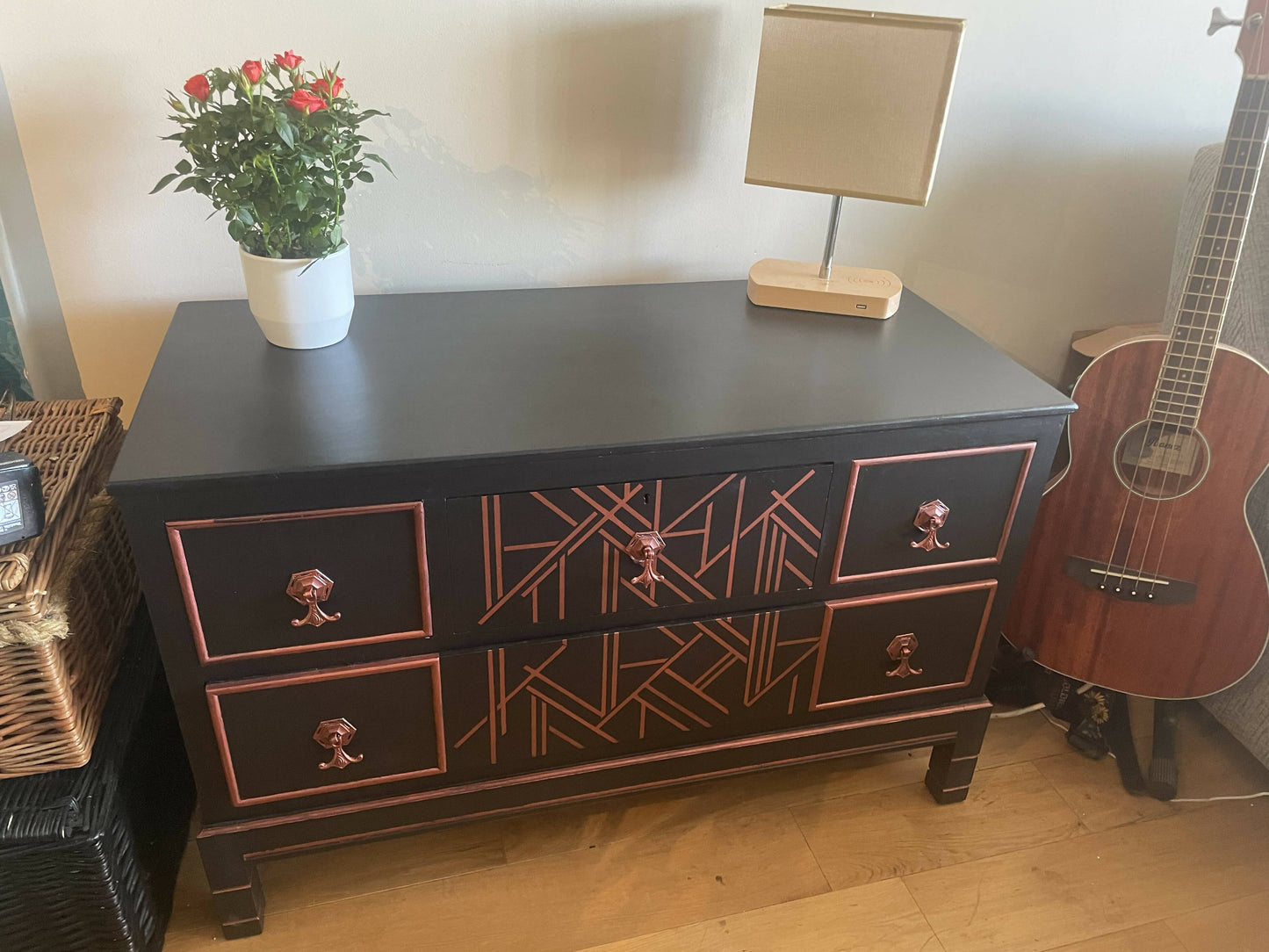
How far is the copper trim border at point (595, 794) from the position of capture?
1.22 metres

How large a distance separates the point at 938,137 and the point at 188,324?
1.04 m

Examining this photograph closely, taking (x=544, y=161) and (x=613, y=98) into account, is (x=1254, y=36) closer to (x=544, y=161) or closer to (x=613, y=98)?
(x=613, y=98)

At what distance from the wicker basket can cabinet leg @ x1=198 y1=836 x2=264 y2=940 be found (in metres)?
0.20

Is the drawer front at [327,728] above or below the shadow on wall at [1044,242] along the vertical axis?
below

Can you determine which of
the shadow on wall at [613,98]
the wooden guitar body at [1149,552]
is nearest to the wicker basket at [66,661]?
the shadow on wall at [613,98]

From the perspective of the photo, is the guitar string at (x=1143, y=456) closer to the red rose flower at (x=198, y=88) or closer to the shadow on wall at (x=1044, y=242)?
the shadow on wall at (x=1044, y=242)

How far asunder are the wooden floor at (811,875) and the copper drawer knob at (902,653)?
30cm

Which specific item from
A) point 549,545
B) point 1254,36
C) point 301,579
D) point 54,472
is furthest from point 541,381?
point 1254,36

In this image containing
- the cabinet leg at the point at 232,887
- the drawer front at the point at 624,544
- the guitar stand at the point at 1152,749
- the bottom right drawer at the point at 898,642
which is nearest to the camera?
the drawer front at the point at 624,544

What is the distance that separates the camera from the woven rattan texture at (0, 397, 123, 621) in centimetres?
96

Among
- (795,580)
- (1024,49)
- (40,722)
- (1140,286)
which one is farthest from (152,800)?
(1140,286)

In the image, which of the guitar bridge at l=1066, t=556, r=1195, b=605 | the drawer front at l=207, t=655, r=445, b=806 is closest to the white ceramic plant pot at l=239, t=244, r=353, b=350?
the drawer front at l=207, t=655, r=445, b=806

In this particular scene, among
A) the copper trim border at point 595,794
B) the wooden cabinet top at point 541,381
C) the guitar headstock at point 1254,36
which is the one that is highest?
the guitar headstock at point 1254,36

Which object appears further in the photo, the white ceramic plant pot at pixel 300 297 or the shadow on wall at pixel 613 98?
the shadow on wall at pixel 613 98
